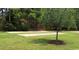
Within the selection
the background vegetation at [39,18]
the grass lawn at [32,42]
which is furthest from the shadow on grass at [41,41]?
the background vegetation at [39,18]

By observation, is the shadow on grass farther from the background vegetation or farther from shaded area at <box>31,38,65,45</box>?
the background vegetation

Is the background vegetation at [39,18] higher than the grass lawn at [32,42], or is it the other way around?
the background vegetation at [39,18]

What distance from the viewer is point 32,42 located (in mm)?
3928

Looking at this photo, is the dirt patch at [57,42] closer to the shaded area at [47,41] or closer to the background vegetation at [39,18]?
the shaded area at [47,41]

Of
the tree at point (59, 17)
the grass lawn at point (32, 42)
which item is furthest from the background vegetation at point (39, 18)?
the grass lawn at point (32, 42)

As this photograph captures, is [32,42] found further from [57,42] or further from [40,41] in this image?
[57,42]

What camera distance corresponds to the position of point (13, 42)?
12.9 feet

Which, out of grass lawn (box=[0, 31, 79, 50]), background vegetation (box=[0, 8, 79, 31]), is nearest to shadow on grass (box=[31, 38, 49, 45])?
grass lawn (box=[0, 31, 79, 50])

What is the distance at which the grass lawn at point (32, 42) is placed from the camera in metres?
3.92

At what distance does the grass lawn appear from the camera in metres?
3.92

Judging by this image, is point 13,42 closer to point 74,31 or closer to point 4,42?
point 4,42
